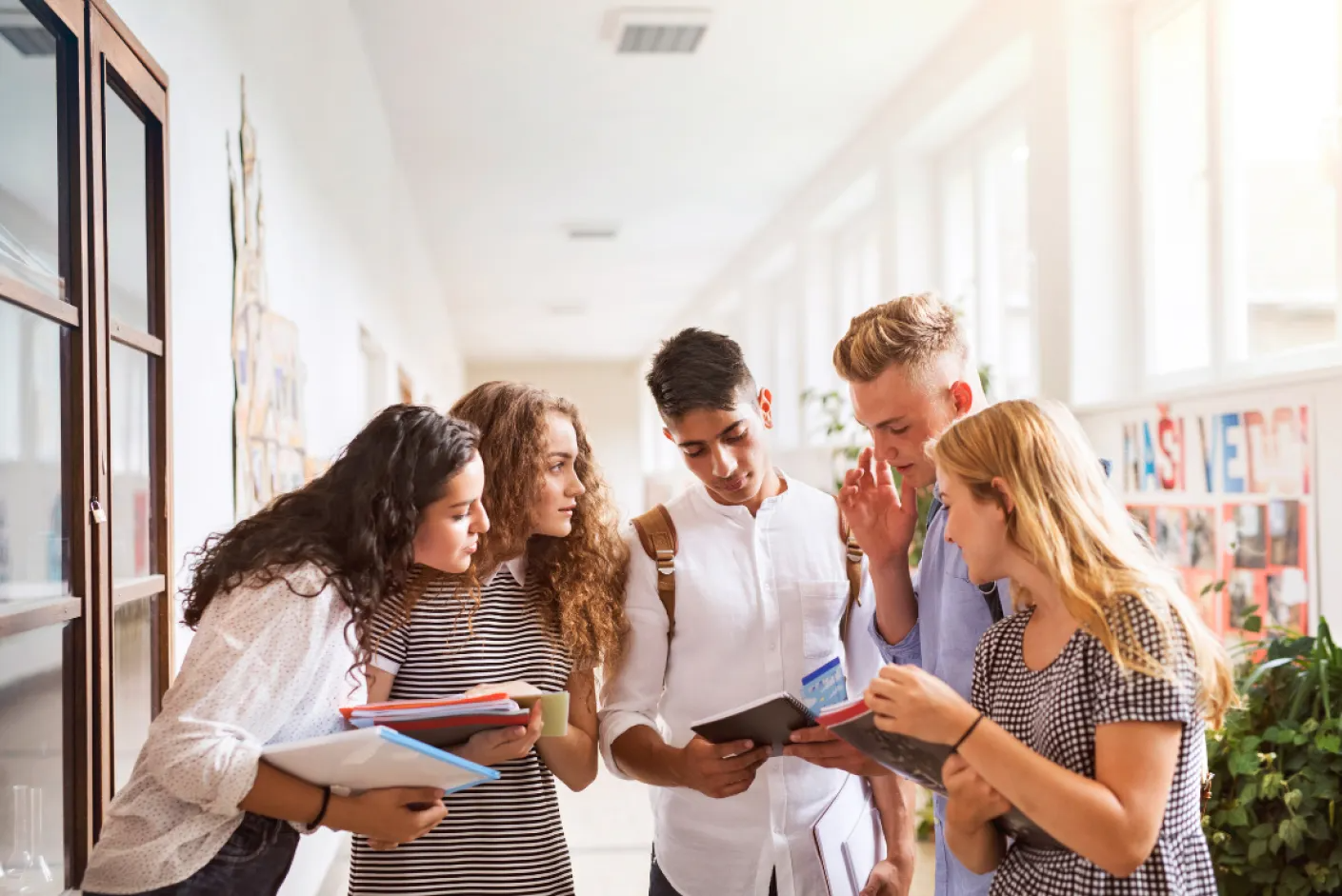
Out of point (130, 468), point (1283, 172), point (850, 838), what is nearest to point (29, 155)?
point (130, 468)

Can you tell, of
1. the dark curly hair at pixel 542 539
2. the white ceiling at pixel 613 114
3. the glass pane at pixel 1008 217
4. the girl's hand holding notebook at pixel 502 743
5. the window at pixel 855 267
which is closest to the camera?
the girl's hand holding notebook at pixel 502 743

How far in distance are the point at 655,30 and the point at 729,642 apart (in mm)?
4043

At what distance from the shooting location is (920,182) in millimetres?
6754

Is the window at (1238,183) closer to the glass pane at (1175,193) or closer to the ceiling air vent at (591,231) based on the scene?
the glass pane at (1175,193)

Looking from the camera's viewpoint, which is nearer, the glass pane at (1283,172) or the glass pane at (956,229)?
the glass pane at (1283,172)

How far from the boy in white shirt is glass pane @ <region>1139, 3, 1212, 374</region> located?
2.80 metres

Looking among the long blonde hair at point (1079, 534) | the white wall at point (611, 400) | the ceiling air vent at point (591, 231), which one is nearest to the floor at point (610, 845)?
the long blonde hair at point (1079, 534)

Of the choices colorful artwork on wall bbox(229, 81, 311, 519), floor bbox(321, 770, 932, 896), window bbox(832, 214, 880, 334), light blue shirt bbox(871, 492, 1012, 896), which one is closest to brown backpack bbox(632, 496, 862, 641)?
light blue shirt bbox(871, 492, 1012, 896)

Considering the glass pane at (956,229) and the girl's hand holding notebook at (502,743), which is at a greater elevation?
the glass pane at (956,229)

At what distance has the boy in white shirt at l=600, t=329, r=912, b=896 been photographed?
73.9 inches

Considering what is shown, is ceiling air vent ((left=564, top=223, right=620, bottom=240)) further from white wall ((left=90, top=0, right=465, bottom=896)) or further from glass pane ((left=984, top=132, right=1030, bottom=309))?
glass pane ((left=984, top=132, right=1030, bottom=309))

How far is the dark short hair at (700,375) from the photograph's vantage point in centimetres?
193

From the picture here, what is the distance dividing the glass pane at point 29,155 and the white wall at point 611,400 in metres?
17.0

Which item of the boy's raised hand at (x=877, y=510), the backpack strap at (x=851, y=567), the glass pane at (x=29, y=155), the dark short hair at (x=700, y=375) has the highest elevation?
the glass pane at (x=29, y=155)
